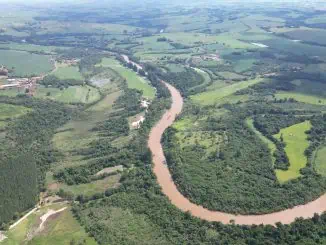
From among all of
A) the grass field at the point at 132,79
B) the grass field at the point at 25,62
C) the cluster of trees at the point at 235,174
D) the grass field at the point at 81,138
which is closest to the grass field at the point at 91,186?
the grass field at the point at 81,138

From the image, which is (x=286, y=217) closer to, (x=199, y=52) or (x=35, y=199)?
(x=35, y=199)

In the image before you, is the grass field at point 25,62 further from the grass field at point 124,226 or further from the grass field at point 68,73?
the grass field at point 124,226

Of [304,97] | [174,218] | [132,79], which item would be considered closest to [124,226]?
[174,218]

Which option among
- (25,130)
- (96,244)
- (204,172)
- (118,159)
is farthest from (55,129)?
(96,244)

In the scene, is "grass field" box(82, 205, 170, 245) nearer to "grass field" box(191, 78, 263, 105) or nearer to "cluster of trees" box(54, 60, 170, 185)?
"cluster of trees" box(54, 60, 170, 185)

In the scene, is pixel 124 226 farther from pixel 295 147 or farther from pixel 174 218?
pixel 295 147

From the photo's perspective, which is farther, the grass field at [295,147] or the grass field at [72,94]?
the grass field at [72,94]
